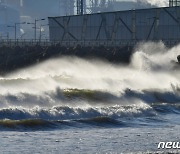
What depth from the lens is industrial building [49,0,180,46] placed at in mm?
83250

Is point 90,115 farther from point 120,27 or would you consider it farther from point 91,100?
point 120,27

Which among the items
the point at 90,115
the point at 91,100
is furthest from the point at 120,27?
the point at 90,115

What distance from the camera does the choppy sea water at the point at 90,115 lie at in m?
24.6

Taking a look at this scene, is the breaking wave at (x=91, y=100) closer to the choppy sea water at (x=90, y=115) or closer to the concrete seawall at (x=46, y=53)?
the choppy sea water at (x=90, y=115)

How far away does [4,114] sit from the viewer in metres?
30.5

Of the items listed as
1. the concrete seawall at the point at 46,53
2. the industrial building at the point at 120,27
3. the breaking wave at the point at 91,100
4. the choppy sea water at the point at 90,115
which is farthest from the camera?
the industrial building at the point at 120,27

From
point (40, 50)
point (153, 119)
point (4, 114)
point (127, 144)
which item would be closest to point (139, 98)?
point (153, 119)

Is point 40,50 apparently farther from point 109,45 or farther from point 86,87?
point 86,87

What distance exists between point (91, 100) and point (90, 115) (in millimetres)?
6236

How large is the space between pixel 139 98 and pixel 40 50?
4278 centimetres

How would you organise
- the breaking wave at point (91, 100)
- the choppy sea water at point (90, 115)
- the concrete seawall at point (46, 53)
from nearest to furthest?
the choppy sea water at point (90, 115)
the breaking wave at point (91, 100)
the concrete seawall at point (46, 53)

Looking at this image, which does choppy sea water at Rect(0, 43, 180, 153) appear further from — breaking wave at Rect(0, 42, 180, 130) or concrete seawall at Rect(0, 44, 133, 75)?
concrete seawall at Rect(0, 44, 133, 75)

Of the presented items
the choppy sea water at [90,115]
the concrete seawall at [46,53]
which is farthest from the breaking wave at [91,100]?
the concrete seawall at [46,53]

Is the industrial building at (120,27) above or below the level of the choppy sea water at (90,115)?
above
